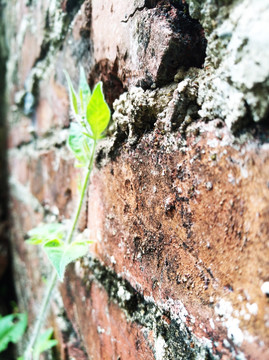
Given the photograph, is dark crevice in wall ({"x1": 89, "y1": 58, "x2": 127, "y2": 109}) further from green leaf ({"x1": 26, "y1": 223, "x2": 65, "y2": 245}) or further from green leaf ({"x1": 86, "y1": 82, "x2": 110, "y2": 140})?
green leaf ({"x1": 26, "y1": 223, "x2": 65, "y2": 245})

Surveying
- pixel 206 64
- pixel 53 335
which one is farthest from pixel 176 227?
pixel 53 335

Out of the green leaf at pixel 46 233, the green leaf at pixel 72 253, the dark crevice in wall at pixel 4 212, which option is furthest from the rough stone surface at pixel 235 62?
the dark crevice in wall at pixel 4 212

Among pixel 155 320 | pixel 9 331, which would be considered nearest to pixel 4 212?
pixel 9 331

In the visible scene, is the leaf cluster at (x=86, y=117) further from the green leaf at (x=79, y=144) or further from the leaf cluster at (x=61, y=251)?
the leaf cluster at (x=61, y=251)

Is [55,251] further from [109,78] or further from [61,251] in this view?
[109,78]

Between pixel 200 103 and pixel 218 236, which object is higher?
pixel 200 103

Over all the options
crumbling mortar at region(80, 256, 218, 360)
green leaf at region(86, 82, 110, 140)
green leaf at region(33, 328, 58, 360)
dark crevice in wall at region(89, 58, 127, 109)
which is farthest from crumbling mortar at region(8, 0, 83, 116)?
green leaf at region(33, 328, 58, 360)

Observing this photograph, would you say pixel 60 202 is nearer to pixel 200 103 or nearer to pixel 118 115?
pixel 118 115
